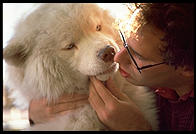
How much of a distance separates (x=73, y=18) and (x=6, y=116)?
132cm

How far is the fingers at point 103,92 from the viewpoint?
120 centimetres

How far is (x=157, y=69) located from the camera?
973mm

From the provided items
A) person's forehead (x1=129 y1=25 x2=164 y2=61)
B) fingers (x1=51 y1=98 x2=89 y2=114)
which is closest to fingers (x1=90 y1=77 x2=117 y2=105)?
fingers (x1=51 y1=98 x2=89 y2=114)

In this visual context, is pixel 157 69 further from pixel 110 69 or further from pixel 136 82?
pixel 110 69

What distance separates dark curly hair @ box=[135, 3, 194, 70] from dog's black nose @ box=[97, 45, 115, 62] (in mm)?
241

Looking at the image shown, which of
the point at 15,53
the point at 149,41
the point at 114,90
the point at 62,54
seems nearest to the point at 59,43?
the point at 62,54

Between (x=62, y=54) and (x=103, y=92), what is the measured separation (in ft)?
0.82

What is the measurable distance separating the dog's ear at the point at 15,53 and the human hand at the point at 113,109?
34cm

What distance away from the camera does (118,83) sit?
4.32ft

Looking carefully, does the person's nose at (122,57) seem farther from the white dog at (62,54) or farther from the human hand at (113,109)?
the human hand at (113,109)

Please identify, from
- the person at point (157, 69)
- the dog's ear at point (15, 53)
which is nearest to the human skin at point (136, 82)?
the person at point (157, 69)

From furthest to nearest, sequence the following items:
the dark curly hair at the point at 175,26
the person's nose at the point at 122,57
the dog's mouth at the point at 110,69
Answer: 1. the dog's mouth at the point at 110,69
2. the person's nose at the point at 122,57
3. the dark curly hair at the point at 175,26

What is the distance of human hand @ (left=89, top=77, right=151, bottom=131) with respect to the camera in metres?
1.18

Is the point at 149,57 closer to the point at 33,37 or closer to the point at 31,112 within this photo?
the point at 33,37
